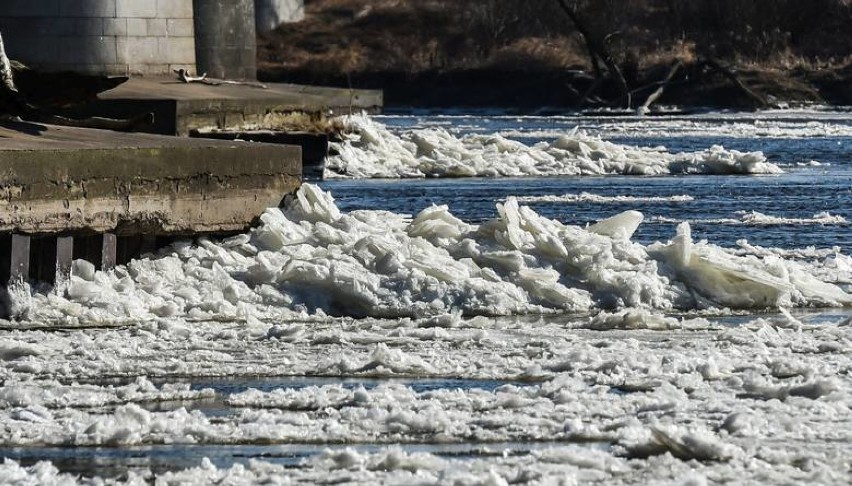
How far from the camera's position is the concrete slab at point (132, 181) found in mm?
14750

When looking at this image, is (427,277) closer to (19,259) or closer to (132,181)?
(132,181)

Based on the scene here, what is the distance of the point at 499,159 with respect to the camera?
111 ft

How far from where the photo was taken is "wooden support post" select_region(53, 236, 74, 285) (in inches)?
591

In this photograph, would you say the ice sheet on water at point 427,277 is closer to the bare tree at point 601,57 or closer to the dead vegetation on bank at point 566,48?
the bare tree at point 601,57

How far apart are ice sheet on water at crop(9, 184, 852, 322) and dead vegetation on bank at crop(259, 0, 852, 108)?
1777 inches

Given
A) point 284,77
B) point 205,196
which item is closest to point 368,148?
point 205,196

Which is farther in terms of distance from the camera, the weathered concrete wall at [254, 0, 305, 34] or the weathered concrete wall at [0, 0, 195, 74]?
the weathered concrete wall at [254, 0, 305, 34]

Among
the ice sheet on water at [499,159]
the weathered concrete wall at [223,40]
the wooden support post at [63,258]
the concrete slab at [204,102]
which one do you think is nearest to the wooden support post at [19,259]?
the wooden support post at [63,258]

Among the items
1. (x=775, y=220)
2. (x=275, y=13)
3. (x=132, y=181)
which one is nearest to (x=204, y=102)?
(x=775, y=220)

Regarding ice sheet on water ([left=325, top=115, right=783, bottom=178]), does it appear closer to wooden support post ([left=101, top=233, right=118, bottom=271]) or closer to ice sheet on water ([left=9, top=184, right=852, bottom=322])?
ice sheet on water ([left=9, top=184, right=852, bottom=322])

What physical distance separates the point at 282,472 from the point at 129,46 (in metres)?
22.3

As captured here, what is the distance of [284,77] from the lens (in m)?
73.8

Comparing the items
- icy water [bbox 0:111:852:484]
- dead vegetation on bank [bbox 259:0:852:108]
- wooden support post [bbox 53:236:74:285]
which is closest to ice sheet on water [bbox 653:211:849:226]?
icy water [bbox 0:111:852:484]

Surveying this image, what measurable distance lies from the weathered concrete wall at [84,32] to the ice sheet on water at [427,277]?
13799mm
